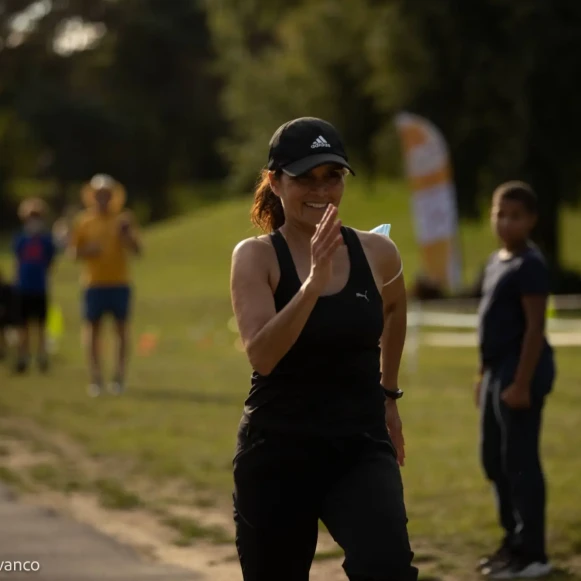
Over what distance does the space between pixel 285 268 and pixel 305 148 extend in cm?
35

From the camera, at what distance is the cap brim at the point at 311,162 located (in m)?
4.36

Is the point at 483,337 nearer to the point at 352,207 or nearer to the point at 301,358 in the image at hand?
the point at 301,358

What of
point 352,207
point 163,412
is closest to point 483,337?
point 163,412

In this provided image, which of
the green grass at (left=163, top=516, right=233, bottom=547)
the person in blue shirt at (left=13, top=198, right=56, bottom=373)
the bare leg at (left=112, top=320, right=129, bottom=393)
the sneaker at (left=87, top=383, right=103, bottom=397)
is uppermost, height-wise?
the person in blue shirt at (left=13, top=198, right=56, bottom=373)

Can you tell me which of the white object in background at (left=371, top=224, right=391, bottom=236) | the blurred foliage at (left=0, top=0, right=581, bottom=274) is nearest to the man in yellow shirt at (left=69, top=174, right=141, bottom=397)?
the white object in background at (left=371, top=224, right=391, bottom=236)

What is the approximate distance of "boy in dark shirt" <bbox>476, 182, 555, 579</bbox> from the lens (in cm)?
675

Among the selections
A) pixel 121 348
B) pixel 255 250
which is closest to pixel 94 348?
pixel 121 348

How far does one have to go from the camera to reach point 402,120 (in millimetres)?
23656

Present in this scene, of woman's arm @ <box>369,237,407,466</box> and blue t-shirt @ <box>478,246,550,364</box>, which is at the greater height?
blue t-shirt @ <box>478,246,550,364</box>

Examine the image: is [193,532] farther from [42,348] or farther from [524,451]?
[42,348]

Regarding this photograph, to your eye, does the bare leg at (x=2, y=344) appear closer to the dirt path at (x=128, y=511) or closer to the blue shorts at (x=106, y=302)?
the blue shorts at (x=106, y=302)

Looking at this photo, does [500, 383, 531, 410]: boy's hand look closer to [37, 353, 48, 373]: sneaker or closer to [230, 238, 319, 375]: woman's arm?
[230, 238, 319, 375]: woman's arm

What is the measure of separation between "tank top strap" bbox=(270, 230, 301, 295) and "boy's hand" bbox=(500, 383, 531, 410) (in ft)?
8.28

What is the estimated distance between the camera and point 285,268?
4406 mm
